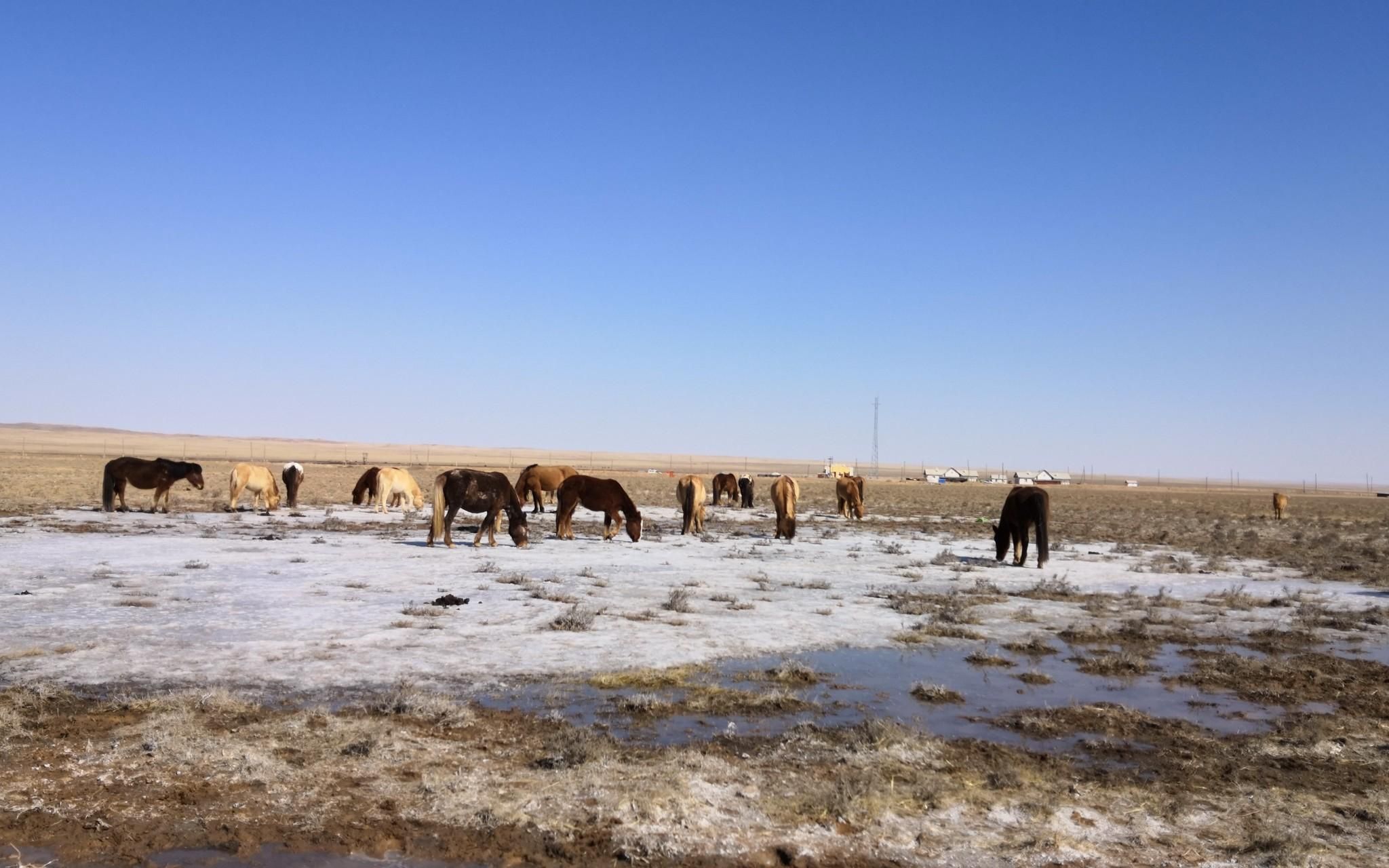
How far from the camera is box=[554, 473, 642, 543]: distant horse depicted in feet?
72.2

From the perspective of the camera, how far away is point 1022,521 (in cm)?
1931

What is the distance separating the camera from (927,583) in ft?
53.6

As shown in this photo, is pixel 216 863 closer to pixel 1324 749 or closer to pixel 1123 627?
pixel 1324 749

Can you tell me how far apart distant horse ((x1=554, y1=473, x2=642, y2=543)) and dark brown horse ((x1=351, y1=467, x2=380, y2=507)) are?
12953 millimetres

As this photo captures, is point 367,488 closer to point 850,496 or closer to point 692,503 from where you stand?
point 692,503

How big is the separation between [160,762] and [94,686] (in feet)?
8.29

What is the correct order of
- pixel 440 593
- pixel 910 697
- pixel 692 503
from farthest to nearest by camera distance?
pixel 692 503 → pixel 440 593 → pixel 910 697

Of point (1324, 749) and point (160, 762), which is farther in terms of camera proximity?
point (1324, 749)

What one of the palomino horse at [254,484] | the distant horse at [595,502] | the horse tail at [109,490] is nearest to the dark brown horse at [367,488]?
the palomino horse at [254,484]

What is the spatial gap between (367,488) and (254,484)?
591 cm

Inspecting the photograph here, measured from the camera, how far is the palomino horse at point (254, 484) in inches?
1120

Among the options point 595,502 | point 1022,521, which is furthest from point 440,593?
point 1022,521

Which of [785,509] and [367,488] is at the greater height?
[785,509]

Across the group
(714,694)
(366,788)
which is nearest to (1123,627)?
(714,694)
